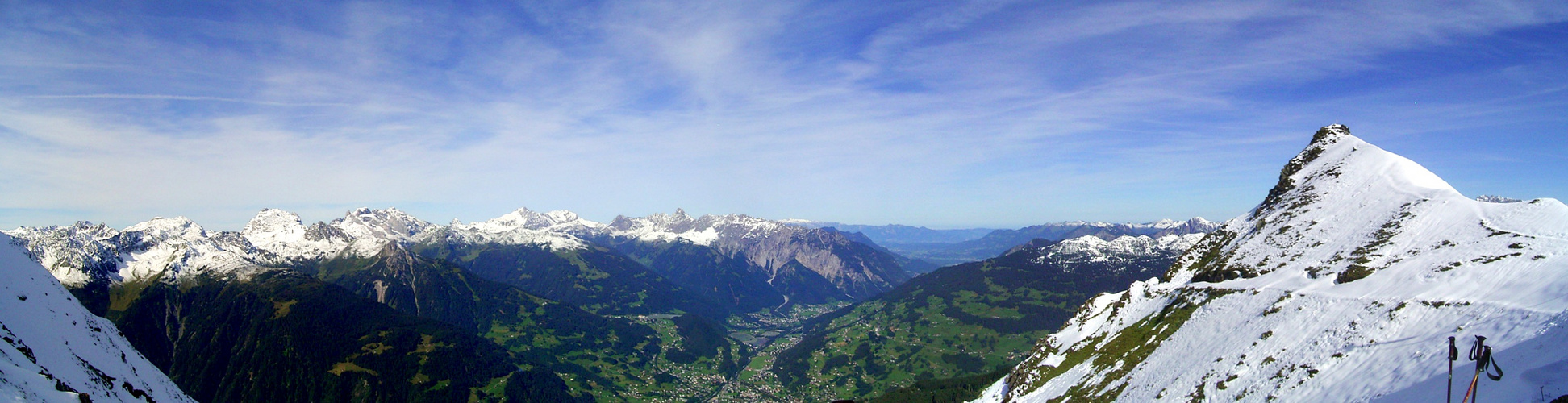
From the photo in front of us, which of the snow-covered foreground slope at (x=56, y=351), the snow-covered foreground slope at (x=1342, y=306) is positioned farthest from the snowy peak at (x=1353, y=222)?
the snow-covered foreground slope at (x=56, y=351)

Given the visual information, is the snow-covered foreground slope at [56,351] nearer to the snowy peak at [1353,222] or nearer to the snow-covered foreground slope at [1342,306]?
the snow-covered foreground slope at [1342,306]

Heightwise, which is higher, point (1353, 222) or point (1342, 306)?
point (1353, 222)

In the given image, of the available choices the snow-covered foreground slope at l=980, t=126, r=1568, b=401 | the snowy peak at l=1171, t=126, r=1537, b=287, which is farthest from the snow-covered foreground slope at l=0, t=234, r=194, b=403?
the snowy peak at l=1171, t=126, r=1537, b=287

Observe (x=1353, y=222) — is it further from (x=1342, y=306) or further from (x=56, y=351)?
(x=56, y=351)

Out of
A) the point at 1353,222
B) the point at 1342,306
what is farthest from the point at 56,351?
the point at 1353,222

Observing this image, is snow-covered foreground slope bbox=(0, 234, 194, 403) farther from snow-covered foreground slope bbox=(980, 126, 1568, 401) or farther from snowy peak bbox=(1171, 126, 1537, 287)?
snowy peak bbox=(1171, 126, 1537, 287)
